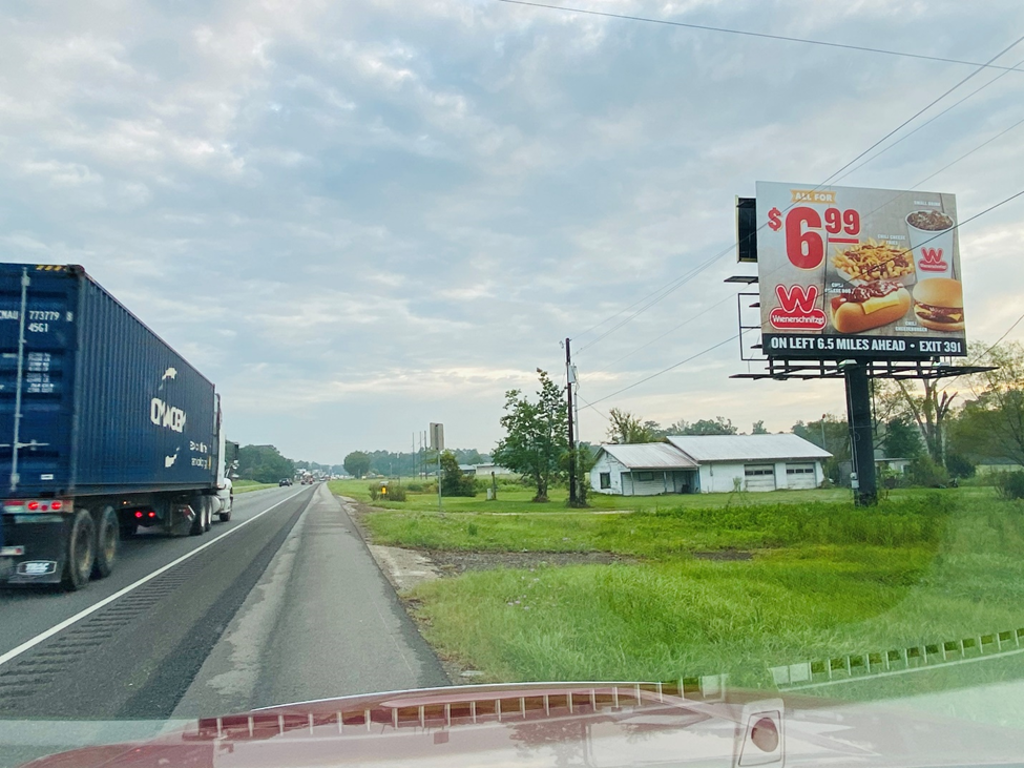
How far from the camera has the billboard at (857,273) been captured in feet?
88.6

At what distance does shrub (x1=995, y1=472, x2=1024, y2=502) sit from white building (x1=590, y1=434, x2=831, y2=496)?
94.0ft

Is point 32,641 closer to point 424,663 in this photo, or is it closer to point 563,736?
point 424,663

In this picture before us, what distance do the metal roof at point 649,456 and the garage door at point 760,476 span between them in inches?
174

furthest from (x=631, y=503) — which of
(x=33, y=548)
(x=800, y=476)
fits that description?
(x=33, y=548)

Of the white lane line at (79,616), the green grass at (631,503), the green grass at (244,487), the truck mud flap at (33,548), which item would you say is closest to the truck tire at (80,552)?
the truck mud flap at (33,548)

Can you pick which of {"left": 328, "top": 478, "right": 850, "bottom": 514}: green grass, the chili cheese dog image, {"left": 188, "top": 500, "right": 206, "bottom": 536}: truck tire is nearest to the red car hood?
{"left": 188, "top": 500, "right": 206, "bottom": 536}: truck tire

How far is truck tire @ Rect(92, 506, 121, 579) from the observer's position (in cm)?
1312

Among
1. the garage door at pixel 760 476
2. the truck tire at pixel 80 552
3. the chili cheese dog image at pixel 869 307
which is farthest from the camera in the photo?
the garage door at pixel 760 476

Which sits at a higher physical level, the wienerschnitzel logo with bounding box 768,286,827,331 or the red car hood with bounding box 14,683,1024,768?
the wienerschnitzel logo with bounding box 768,286,827,331

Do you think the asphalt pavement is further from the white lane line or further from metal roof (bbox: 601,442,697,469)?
metal roof (bbox: 601,442,697,469)

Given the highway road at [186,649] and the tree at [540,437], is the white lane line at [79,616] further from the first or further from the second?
the tree at [540,437]

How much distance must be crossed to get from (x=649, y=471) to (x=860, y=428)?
32.3 m

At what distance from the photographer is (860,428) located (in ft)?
92.4

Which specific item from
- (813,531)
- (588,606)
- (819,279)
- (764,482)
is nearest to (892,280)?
(819,279)
